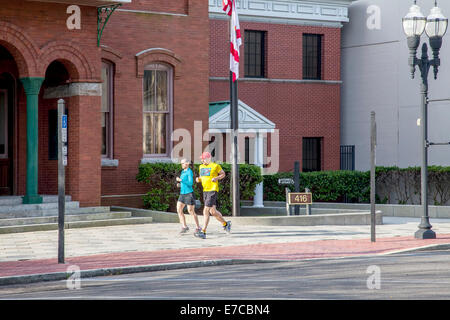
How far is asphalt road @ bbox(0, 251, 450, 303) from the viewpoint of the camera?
10336 millimetres

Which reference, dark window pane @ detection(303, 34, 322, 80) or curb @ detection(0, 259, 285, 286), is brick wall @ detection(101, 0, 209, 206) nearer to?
dark window pane @ detection(303, 34, 322, 80)

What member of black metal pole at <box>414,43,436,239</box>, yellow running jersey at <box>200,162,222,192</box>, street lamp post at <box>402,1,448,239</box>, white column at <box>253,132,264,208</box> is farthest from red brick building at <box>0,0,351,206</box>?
black metal pole at <box>414,43,436,239</box>

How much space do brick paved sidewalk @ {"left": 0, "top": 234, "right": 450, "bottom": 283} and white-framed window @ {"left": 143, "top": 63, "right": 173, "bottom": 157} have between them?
7.96 meters

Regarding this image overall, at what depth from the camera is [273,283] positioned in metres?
11.5

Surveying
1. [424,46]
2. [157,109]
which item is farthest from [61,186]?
[157,109]

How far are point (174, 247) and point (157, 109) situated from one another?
8.66m

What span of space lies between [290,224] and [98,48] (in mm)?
6660

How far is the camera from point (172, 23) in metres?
23.7

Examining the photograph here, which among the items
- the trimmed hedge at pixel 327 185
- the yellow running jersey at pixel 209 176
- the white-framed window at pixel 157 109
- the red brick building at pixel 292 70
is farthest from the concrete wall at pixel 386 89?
the yellow running jersey at pixel 209 176

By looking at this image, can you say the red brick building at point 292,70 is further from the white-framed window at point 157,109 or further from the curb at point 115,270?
the curb at point 115,270

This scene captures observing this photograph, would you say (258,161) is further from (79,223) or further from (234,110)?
(79,223)

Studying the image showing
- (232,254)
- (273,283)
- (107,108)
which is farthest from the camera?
(107,108)

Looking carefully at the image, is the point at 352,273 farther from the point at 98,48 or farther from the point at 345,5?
the point at 345,5
